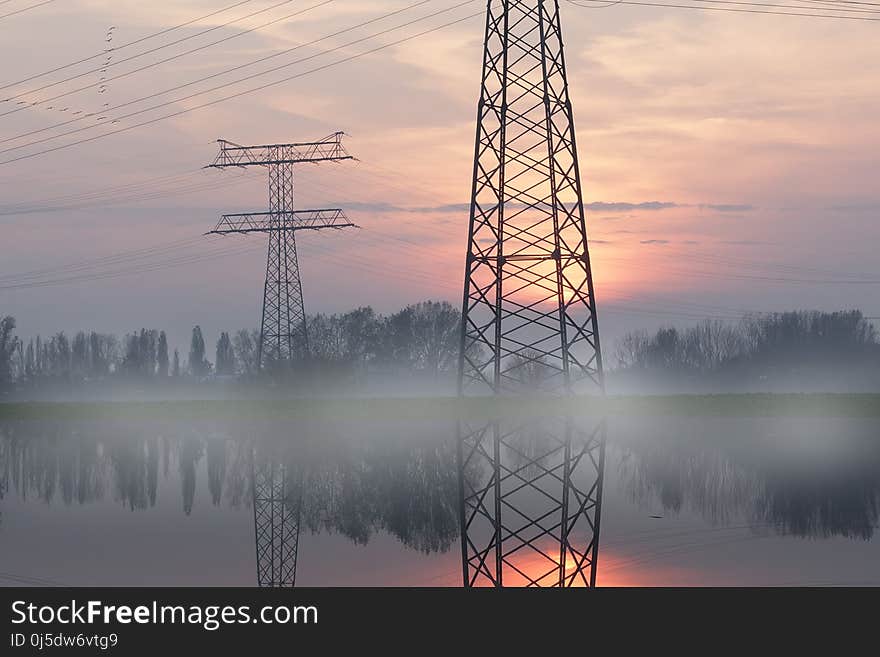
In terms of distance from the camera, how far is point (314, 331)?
13162 centimetres

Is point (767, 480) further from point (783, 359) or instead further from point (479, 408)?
point (783, 359)

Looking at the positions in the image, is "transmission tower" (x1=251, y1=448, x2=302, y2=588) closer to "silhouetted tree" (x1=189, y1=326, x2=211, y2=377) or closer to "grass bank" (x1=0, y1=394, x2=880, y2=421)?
"grass bank" (x1=0, y1=394, x2=880, y2=421)

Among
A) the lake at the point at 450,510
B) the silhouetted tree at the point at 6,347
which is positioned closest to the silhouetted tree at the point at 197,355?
the silhouetted tree at the point at 6,347

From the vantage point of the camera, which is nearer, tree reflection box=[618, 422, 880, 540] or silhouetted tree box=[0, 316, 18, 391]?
tree reflection box=[618, 422, 880, 540]

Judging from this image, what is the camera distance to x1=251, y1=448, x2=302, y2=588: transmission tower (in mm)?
14906

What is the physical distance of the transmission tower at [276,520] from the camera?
48.9 ft

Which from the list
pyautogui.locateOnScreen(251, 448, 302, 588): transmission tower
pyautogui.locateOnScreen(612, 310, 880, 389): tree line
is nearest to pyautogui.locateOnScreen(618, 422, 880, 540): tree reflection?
pyautogui.locateOnScreen(251, 448, 302, 588): transmission tower

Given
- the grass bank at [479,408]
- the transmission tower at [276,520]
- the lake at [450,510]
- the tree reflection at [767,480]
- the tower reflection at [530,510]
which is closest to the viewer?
the transmission tower at [276,520]

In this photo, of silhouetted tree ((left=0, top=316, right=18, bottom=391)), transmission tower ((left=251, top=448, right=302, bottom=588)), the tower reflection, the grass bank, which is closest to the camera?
transmission tower ((left=251, top=448, right=302, bottom=588))

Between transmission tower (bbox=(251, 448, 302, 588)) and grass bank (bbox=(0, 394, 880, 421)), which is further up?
transmission tower (bbox=(251, 448, 302, 588))

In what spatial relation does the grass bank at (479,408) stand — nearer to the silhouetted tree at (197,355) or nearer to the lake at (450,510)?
the lake at (450,510)

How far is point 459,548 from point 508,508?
4.48 m

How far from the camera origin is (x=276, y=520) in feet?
64.4
